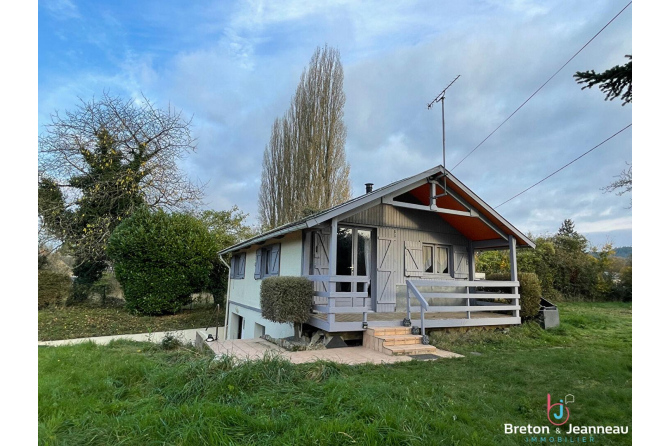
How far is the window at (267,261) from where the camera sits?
1062 centimetres

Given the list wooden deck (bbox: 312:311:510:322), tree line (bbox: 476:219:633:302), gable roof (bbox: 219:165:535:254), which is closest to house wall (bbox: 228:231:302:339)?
gable roof (bbox: 219:165:535:254)

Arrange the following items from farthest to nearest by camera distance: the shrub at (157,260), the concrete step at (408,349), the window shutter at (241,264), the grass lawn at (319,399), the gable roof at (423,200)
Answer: the window shutter at (241,264) < the shrub at (157,260) < the gable roof at (423,200) < the concrete step at (408,349) < the grass lawn at (319,399)

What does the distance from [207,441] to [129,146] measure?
1703 centimetres

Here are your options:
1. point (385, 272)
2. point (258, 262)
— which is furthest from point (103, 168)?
point (385, 272)

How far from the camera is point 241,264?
14.6m

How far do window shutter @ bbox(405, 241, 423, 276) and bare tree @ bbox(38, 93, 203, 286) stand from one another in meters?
12.3

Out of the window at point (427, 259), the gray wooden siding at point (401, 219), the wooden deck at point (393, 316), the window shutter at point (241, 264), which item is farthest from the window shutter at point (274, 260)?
the window at point (427, 259)

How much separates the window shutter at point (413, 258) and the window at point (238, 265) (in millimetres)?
7055

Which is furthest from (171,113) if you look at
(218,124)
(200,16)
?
(200,16)

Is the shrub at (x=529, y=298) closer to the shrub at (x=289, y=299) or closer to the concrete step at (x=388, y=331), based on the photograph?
the concrete step at (x=388, y=331)

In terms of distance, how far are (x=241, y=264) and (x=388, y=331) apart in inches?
352

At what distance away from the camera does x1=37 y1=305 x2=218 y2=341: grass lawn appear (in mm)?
10891

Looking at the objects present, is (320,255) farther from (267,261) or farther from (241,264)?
(241,264)
